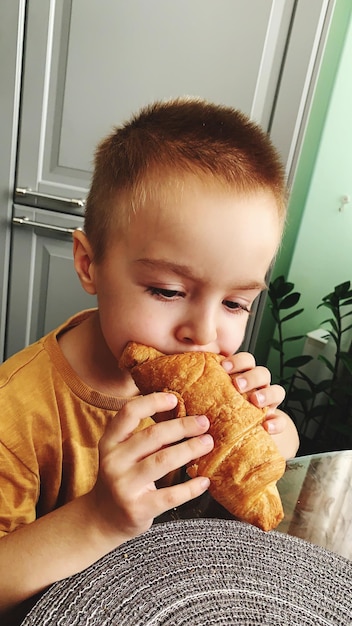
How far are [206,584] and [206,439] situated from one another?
6.6 inches

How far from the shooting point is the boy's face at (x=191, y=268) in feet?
1.91

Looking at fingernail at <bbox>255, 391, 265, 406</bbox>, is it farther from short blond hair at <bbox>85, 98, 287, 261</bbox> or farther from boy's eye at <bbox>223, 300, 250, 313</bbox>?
short blond hair at <bbox>85, 98, 287, 261</bbox>

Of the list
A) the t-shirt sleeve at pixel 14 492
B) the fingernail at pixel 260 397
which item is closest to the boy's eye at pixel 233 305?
the fingernail at pixel 260 397

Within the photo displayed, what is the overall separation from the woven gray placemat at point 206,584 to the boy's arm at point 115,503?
3 centimetres

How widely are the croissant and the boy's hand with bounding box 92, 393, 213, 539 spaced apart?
0.05 feet

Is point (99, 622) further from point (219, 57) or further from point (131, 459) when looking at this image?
point (219, 57)

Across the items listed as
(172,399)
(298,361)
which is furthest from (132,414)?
(298,361)

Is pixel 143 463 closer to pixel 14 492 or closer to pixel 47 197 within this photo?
pixel 14 492

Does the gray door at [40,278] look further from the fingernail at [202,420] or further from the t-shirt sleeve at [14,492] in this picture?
the fingernail at [202,420]

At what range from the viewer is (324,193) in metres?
2.19

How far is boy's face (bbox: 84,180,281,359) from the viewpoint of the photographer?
58 cm

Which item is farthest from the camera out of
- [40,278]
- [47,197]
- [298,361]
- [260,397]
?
[298,361]

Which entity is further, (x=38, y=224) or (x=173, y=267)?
(x=38, y=224)

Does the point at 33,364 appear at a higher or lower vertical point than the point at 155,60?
lower
